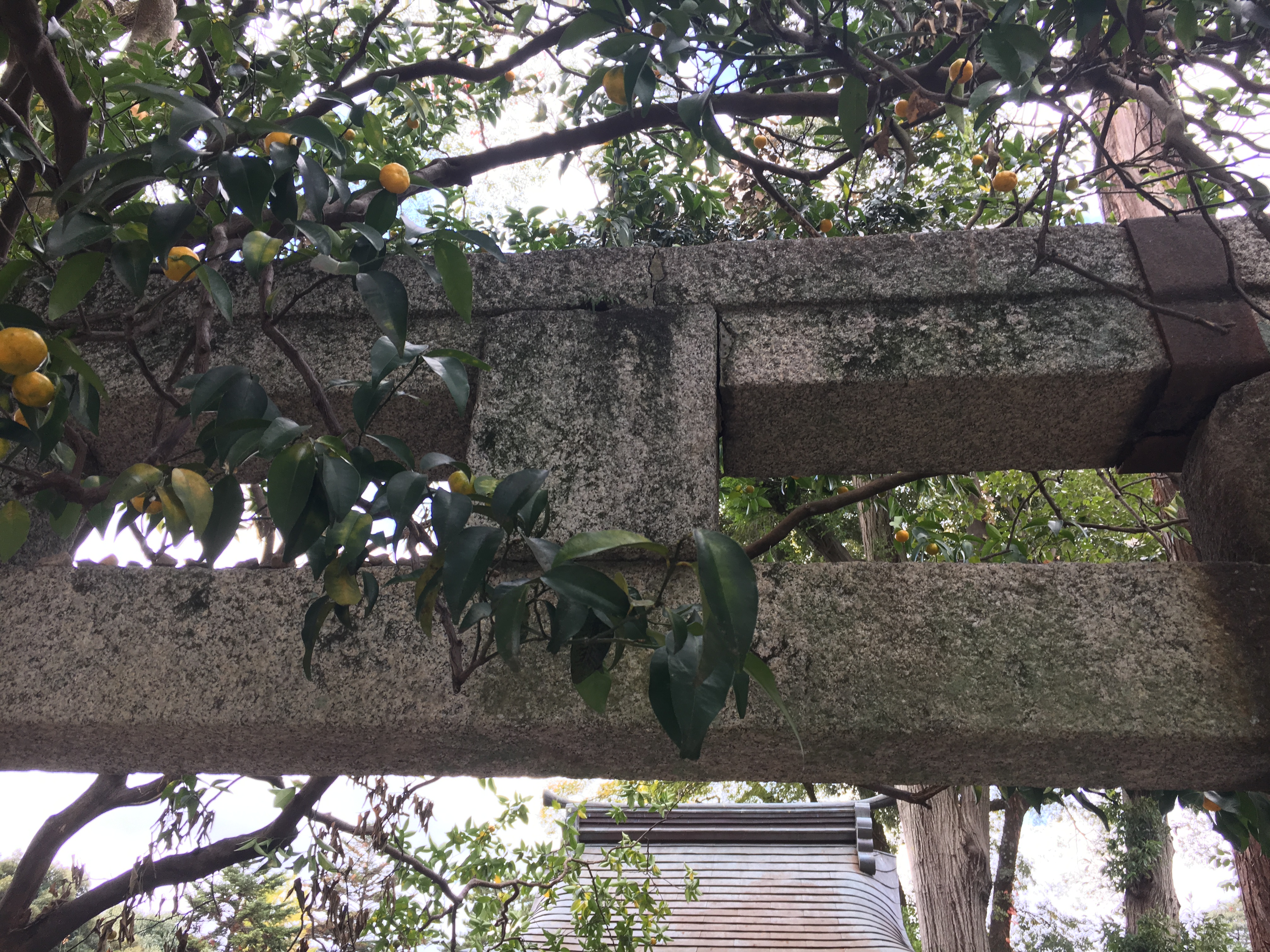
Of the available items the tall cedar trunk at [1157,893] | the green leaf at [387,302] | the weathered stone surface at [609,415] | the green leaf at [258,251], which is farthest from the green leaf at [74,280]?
the tall cedar trunk at [1157,893]

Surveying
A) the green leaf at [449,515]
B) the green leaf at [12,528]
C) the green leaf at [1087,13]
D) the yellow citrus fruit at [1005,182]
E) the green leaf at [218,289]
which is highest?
the yellow citrus fruit at [1005,182]

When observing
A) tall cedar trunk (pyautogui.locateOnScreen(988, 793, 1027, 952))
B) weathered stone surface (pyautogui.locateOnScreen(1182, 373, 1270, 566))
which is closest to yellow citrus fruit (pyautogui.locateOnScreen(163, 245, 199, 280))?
weathered stone surface (pyautogui.locateOnScreen(1182, 373, 1270, 566))

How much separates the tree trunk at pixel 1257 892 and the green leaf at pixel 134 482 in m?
3.55

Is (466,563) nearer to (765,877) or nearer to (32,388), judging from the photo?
(32,388)

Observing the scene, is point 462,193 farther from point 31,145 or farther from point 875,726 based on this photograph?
point 875,726

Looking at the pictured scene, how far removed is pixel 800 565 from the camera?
0.98m

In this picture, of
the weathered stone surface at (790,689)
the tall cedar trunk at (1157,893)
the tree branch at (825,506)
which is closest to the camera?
the weathered stone surface at (790,689)

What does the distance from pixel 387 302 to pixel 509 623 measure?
1.17 ft

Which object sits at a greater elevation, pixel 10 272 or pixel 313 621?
pixel 10 272

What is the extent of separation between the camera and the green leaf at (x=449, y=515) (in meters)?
0.66

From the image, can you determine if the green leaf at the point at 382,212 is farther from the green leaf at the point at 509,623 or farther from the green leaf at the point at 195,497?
the green leaf at the point at 509,623

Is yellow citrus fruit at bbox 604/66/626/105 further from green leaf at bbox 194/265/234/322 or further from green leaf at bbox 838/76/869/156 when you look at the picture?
green leaf at bbox 194/265/234/322

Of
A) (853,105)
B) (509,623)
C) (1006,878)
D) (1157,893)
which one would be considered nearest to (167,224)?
(509,623)

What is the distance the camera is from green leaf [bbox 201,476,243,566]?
73 cm
